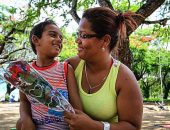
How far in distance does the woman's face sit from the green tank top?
187mm

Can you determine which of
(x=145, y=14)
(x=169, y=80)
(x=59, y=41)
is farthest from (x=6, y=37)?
(x=169, y=80)

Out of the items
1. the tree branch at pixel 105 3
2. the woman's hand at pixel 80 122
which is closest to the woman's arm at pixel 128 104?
the woman's hand at pixel 80 122

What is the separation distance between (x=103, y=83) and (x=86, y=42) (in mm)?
282

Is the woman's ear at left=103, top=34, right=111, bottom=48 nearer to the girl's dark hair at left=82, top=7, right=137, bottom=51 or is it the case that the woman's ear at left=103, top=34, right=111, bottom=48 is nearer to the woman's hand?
the girl's dark hair at left=82, top=7, right=137, bottom=51

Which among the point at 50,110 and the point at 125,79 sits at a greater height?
the point at 125,79

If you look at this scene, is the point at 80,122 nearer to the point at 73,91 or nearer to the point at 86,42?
the point at 73,91

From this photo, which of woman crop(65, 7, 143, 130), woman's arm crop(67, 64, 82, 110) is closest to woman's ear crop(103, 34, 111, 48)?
woman crop(65, 7, 143, 130)

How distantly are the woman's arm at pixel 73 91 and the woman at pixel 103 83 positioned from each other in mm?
45

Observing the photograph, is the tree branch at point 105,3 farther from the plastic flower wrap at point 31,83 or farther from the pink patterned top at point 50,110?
the plastic flower wrap at point 31,83

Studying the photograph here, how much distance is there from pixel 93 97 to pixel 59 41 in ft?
1.62

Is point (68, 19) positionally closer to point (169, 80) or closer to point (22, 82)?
point (22, 82)

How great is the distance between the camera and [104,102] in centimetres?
228

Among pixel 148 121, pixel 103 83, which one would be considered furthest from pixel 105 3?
pixel 148 121

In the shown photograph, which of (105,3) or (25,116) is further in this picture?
(105,3)
